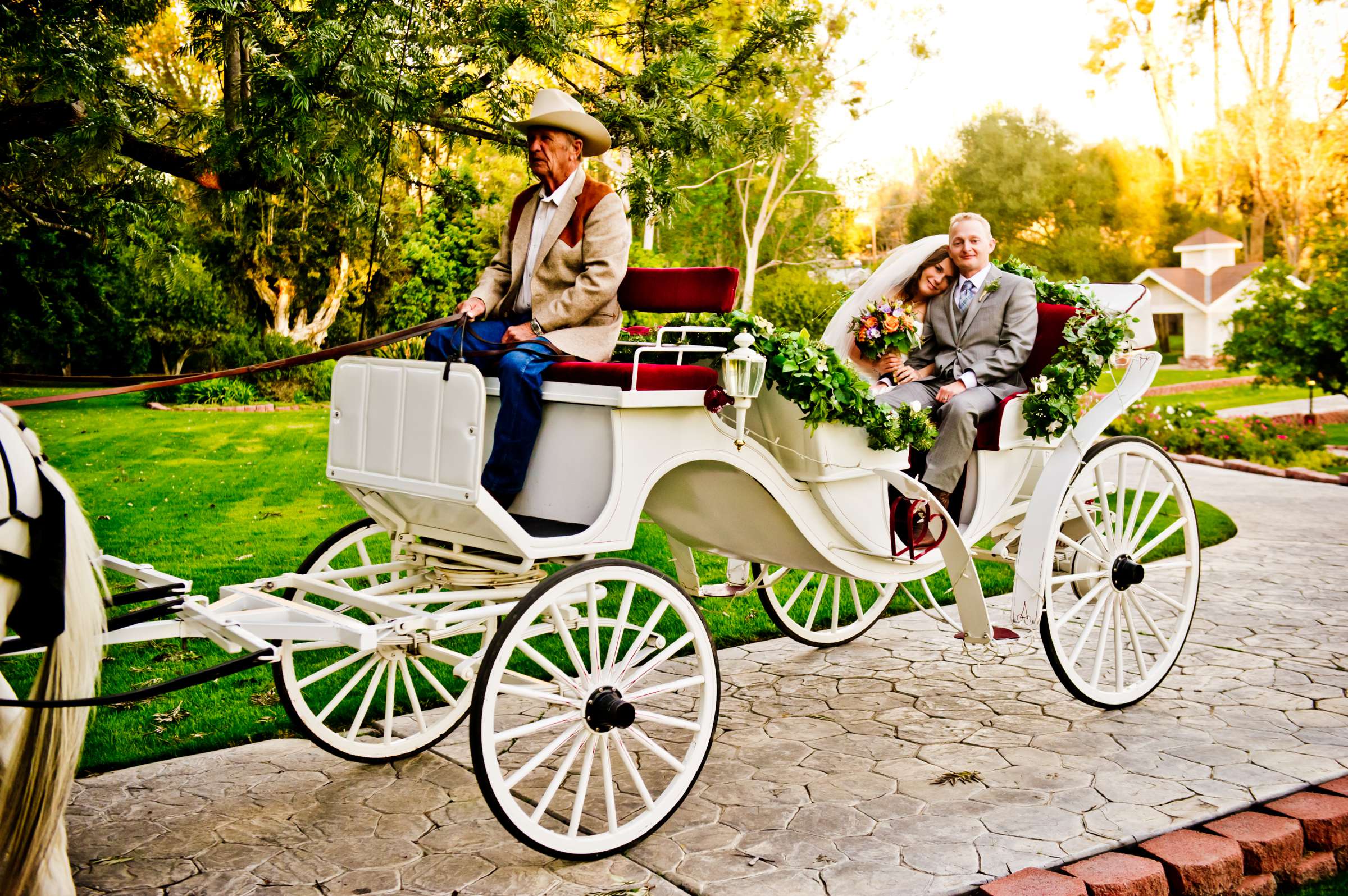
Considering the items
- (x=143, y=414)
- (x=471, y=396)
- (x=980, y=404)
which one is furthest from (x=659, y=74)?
(x=143, y=414)

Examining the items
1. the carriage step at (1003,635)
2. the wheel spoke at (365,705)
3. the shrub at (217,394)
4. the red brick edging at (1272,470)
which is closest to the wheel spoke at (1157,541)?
the carriage step at (1003,635)

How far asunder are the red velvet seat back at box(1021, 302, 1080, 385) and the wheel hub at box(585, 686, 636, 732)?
255 centimetres

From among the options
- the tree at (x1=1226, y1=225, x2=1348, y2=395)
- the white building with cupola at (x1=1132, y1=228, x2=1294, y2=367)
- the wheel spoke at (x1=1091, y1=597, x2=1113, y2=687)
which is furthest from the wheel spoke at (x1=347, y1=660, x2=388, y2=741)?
the white building with cupola at (x1=1132, y1=228, x2=1294, y2=367)

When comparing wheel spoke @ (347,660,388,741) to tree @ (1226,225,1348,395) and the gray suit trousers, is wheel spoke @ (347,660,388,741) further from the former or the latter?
tree @ (1226,225,1348,395)

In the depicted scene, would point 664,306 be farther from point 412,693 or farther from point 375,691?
point 375,691

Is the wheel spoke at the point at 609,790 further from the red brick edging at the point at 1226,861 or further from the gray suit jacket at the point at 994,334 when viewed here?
the gray suit jacket at the point at 994,334

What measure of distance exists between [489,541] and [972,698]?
8.24 ft

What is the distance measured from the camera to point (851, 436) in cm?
417

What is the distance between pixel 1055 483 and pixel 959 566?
0.59m

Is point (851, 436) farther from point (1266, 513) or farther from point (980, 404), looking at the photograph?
point (1266, 513)

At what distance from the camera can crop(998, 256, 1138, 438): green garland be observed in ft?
15.1

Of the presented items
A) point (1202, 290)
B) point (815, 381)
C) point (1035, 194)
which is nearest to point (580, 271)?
point (815, 381)

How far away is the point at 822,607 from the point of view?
6.44 metres

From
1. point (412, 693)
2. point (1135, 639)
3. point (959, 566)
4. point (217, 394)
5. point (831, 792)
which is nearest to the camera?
point (831, 792)
